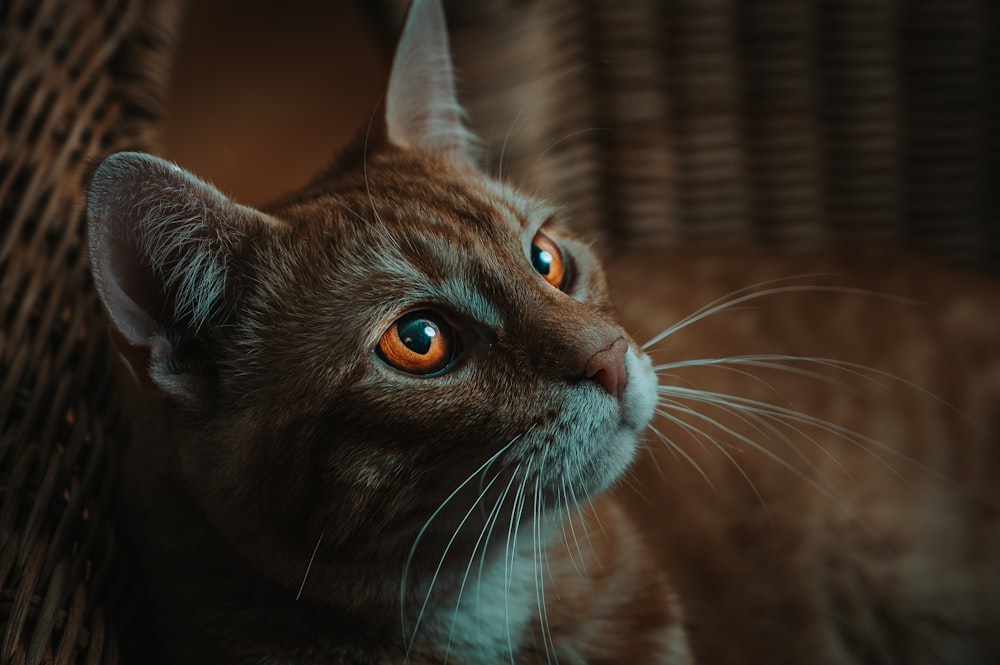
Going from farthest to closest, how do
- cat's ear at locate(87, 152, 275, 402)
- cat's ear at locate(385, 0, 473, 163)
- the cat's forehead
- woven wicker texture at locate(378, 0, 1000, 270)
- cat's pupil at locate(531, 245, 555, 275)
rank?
1. woven wicker texture at locate(378, 0, 1000, 270)
2. cat's ear at locate(385, 0, 473, 163)
3. cat's pupil at locate(531, 245, 555, 275)
4. the cat's forehead
5. cat's ear at locate(87, 152, 275, 402)

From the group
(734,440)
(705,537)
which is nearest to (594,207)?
(734,440)

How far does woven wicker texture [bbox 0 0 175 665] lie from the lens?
1251 mm

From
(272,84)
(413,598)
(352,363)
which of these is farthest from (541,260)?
(272,84)

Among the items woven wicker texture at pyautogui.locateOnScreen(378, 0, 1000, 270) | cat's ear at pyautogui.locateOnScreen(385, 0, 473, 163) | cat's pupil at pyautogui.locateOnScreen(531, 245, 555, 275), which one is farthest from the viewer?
woven wicker texture at pyautogui.locateOnScreen(378, 0, 1000, 270)

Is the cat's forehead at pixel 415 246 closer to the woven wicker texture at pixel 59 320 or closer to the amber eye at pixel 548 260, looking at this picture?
the amber eye at pixel 548 260

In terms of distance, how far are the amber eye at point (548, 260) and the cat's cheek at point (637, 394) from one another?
208 mm

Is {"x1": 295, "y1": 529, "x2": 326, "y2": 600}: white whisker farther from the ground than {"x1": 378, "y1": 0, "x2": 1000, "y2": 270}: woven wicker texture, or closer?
closer

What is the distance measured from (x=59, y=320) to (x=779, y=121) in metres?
1.87

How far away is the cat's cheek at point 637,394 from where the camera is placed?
127 cm

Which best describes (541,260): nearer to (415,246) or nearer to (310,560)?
(415,246)

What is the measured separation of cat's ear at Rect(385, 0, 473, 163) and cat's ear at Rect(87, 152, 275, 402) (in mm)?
441

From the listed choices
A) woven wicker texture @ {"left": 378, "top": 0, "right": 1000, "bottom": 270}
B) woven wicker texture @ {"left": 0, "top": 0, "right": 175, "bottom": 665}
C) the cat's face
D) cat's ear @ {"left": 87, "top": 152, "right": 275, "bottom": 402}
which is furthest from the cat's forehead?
woven wicker texture @ {"left": 378, "top": 0, "right": 1000, "bottom": 270}

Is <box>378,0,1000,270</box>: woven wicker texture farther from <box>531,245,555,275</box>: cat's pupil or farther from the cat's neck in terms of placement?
the cat's neck

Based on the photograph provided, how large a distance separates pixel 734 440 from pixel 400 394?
1.05 metres
